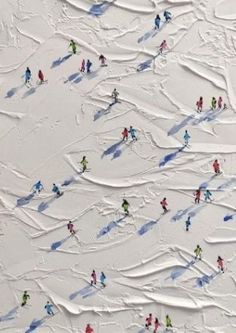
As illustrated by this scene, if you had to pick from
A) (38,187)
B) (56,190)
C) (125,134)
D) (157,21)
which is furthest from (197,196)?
(157,21)

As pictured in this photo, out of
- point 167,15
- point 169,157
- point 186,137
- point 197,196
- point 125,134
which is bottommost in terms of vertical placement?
point 197,196

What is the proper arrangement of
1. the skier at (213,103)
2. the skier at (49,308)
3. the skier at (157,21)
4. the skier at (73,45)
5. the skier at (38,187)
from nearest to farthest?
the skier at (49,308) < the skier at (38,187) < the skier at (213,103) < the skier at (73,45) < the skier at (157,21)

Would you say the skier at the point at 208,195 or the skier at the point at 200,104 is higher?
the skier at the point at 200,104

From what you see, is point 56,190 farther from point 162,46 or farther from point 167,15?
point 167,15

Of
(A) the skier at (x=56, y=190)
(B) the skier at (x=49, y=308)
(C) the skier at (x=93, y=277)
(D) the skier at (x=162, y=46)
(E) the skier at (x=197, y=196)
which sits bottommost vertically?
(B) the skier at (x=49, y=308)

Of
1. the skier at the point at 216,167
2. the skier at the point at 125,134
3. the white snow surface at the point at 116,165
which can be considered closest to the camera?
the white snow surface at the point at 116,165

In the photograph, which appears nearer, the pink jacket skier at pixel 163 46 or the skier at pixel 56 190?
the skier at pixel 56 190

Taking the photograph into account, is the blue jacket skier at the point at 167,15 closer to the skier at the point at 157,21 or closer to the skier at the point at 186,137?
the skier at the point at 157,21

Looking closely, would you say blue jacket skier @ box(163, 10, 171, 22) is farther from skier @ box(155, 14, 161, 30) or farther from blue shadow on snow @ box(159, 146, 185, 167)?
blue shadow on snow @ box(159, 146, 185, 167)

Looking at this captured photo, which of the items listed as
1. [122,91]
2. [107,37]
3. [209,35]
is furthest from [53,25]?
[209,35]

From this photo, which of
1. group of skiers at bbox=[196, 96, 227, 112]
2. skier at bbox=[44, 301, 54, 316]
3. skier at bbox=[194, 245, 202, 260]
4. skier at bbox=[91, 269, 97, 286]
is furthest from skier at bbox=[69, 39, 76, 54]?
skier at bbox=[44, 301, 54, 316]

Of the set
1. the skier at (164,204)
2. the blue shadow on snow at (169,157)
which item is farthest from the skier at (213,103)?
the skier at (164,204)
